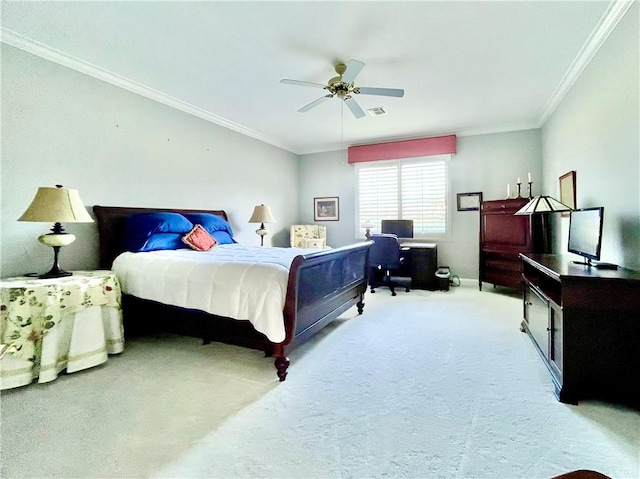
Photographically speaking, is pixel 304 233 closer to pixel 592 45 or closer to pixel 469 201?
pixel 469 201

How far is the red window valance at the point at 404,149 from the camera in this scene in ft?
17.1

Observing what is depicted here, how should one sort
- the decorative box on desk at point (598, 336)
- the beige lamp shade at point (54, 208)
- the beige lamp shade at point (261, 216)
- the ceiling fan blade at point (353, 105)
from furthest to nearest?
the beige lamp shade at point (261, 216)
the ceiling fan blade at point (353, 105)
the beige lamp shade at point (54, 208)
the decorative box on desk at point (598, 336)

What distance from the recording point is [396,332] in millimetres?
3016

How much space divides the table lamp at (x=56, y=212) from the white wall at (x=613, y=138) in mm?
4024

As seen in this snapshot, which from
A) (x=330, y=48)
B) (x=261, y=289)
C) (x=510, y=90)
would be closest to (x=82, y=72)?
(x=330, y=48)

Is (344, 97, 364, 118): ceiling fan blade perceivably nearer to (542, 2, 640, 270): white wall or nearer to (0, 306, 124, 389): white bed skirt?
(542, 2, 640, 270): white wall

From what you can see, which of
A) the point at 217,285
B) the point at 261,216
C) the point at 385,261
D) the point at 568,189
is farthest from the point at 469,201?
the point at 217,285

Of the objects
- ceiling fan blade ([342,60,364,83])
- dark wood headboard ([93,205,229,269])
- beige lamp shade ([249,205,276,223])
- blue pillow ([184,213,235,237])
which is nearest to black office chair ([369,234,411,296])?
beige lamp shade ([249,205,276,223])

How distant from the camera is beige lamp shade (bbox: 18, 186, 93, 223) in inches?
87.5

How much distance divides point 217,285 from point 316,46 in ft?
7.08

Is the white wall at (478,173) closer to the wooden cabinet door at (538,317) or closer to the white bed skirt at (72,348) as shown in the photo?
the wooden cabinet door at (538,317)

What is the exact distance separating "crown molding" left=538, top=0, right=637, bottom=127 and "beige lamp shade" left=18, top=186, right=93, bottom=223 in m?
4.21

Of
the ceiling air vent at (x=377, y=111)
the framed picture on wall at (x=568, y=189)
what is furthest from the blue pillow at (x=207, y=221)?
the framed picture on wall at (x=568, y=189)

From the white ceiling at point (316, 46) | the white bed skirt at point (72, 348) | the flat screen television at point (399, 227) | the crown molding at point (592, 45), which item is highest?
the white ceiling at point (316, 46)
